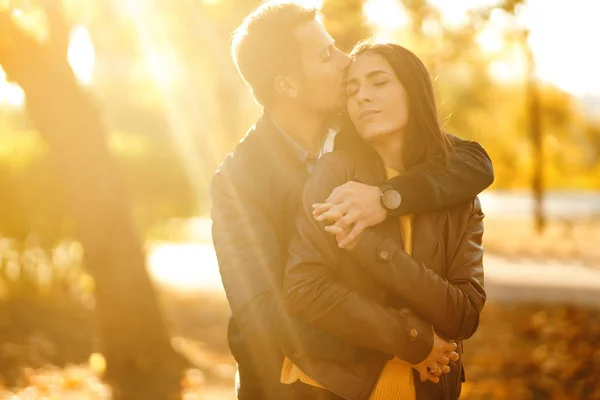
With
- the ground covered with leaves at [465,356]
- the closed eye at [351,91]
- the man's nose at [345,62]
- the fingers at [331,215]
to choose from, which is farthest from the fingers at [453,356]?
the ground covered with leaves at [465,356]

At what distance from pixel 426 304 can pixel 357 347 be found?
11.1 inches

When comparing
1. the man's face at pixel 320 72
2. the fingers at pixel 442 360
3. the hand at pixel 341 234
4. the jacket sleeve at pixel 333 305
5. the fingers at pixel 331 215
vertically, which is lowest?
the fingers at pixel 442 360

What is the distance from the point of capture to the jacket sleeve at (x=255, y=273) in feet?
8.05

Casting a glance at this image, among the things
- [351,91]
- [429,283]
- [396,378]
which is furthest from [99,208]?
[429,283]

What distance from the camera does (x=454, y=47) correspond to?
8242 mm

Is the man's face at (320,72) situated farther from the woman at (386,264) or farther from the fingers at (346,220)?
the fingers at (346,220)

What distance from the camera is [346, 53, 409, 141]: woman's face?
2.52 metres

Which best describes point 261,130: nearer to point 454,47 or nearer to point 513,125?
point 454,47

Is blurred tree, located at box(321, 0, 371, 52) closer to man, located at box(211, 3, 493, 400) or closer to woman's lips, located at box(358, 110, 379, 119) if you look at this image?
man, located at box(211, 3, 493, 400)

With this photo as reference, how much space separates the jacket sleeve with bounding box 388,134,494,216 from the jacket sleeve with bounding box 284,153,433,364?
0.26 m

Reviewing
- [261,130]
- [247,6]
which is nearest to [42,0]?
[247,6]

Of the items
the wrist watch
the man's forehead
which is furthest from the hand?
the man's forehead

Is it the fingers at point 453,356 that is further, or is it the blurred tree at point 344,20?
the blurred tree at point 344,20

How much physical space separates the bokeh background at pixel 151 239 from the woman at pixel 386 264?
1.13 feet
